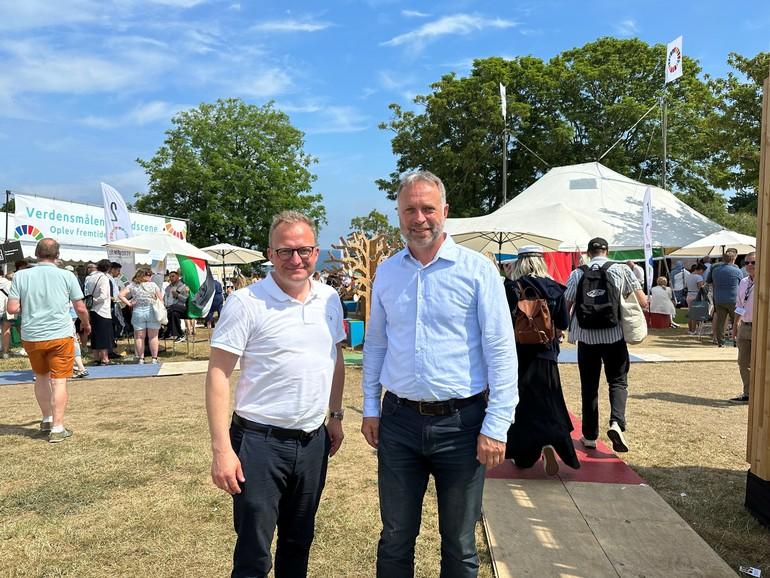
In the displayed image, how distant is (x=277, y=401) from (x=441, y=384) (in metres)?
0.65

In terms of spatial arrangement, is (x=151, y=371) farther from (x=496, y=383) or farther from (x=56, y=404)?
(x=496, y=383)

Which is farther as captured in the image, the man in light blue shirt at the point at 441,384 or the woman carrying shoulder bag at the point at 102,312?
the woman carrying shoulder bag at the point at 102,312

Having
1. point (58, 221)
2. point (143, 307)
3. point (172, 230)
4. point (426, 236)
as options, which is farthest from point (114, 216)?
point (426, 236)

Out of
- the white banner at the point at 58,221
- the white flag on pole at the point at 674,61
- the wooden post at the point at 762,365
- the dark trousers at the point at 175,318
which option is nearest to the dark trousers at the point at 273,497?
the wooden post at the point at 762,365

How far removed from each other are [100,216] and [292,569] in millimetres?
18772

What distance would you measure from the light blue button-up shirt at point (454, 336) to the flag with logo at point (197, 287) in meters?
9.33

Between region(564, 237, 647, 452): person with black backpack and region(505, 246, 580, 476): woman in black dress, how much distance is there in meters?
0.53

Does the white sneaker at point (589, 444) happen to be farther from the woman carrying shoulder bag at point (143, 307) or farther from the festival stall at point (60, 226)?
the festival stall at point (60, 226)

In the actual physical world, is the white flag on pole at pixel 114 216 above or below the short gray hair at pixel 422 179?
above

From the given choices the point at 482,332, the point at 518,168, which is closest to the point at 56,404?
the point at 482,332

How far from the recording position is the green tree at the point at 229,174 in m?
35.5

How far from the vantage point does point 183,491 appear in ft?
13.3

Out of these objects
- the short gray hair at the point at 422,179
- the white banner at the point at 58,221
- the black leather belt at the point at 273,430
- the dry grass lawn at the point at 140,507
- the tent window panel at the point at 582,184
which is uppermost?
the tent window panel at the point at 582,184

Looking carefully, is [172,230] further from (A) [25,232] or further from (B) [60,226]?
(A) [25,232]
